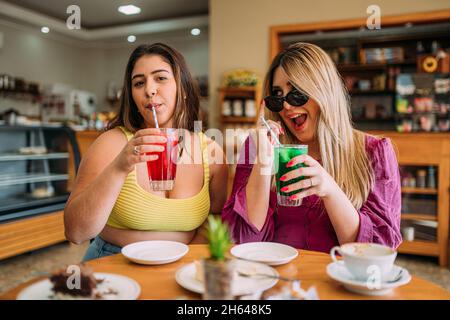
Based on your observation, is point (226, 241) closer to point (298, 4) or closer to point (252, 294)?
point (252, 294)

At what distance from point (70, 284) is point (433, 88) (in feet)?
14.0

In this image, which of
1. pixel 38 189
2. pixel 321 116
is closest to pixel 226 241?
pixel 321 116

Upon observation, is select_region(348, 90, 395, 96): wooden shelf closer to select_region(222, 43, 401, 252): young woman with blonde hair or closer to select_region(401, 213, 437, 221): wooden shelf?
select_region(401, 213, 437, 221): wooden shelf

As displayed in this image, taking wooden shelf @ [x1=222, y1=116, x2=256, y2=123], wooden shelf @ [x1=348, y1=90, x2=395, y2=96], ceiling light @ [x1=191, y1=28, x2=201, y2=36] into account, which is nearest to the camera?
wooden shelf @ [x1=222, y1=116, x2=256, y2=123]

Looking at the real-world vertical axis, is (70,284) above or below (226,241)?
below

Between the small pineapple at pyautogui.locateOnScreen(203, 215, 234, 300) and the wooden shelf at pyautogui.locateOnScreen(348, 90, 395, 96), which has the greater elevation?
the wooden shelf at pyautogui.locateOnScreen(348, 90, 395, 96)

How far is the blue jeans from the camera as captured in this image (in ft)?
4.93

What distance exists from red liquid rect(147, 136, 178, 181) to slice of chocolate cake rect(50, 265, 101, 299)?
469 millimetres

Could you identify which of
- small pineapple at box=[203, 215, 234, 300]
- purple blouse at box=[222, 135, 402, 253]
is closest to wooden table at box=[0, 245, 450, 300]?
small pineapple at box=[203, 215, 234, 300]

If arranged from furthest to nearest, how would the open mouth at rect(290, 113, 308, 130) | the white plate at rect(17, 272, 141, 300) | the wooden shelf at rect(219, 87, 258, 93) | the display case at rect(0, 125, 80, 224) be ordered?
the wooden shelf at rect(219, 87, 258, 93) < the display case at rect(0, 125, 80, 224) < the open mouth at rect(290, 113, 308, 130) < the white plate at rect(17, 272, 141, 300)

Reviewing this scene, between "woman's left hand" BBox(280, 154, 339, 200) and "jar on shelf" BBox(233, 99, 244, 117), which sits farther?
"jar on shelf" BBox(233, 99, 244, 117)

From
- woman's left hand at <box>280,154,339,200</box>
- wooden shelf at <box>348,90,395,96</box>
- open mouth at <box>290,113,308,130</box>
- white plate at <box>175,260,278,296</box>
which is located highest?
wooden shelf at <box>348,90,395,96</box>

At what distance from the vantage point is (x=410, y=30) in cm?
653

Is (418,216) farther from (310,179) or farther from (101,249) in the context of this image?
(101,249)
